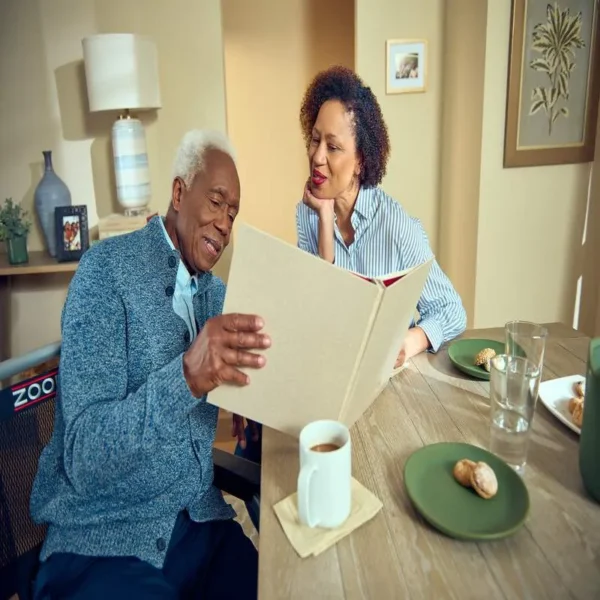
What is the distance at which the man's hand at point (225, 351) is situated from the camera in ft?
2.42

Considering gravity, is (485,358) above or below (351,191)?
below

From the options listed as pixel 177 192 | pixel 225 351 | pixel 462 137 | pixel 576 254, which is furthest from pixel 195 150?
pixel 576 254

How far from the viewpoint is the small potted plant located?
236cm

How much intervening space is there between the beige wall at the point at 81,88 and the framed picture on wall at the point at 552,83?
137 centimetres

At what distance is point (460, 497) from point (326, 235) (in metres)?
1.01

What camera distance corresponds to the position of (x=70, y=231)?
243 cm

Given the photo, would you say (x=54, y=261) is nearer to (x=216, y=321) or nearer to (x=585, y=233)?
(x=216, y=321)

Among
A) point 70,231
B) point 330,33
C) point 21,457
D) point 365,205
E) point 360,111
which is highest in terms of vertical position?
point 330,33

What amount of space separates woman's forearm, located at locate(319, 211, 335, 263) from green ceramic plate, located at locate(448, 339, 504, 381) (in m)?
0.53

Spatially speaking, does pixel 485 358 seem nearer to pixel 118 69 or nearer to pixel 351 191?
pixel 351 191

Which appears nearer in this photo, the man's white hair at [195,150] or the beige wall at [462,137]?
the man's white hair at [195,150]

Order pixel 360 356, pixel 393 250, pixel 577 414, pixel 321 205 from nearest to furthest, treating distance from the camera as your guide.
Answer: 1. pixel 360 356
2. pixel 577 414
3. pixel 393 250
4. pixel 321 205

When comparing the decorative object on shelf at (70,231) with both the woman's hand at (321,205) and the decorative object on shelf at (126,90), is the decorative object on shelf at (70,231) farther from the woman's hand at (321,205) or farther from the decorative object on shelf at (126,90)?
the woman's hand at (321,205)

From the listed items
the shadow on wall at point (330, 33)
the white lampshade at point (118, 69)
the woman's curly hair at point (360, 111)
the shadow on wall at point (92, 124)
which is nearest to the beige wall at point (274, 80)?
the shadow on wall at point (330, 33)
